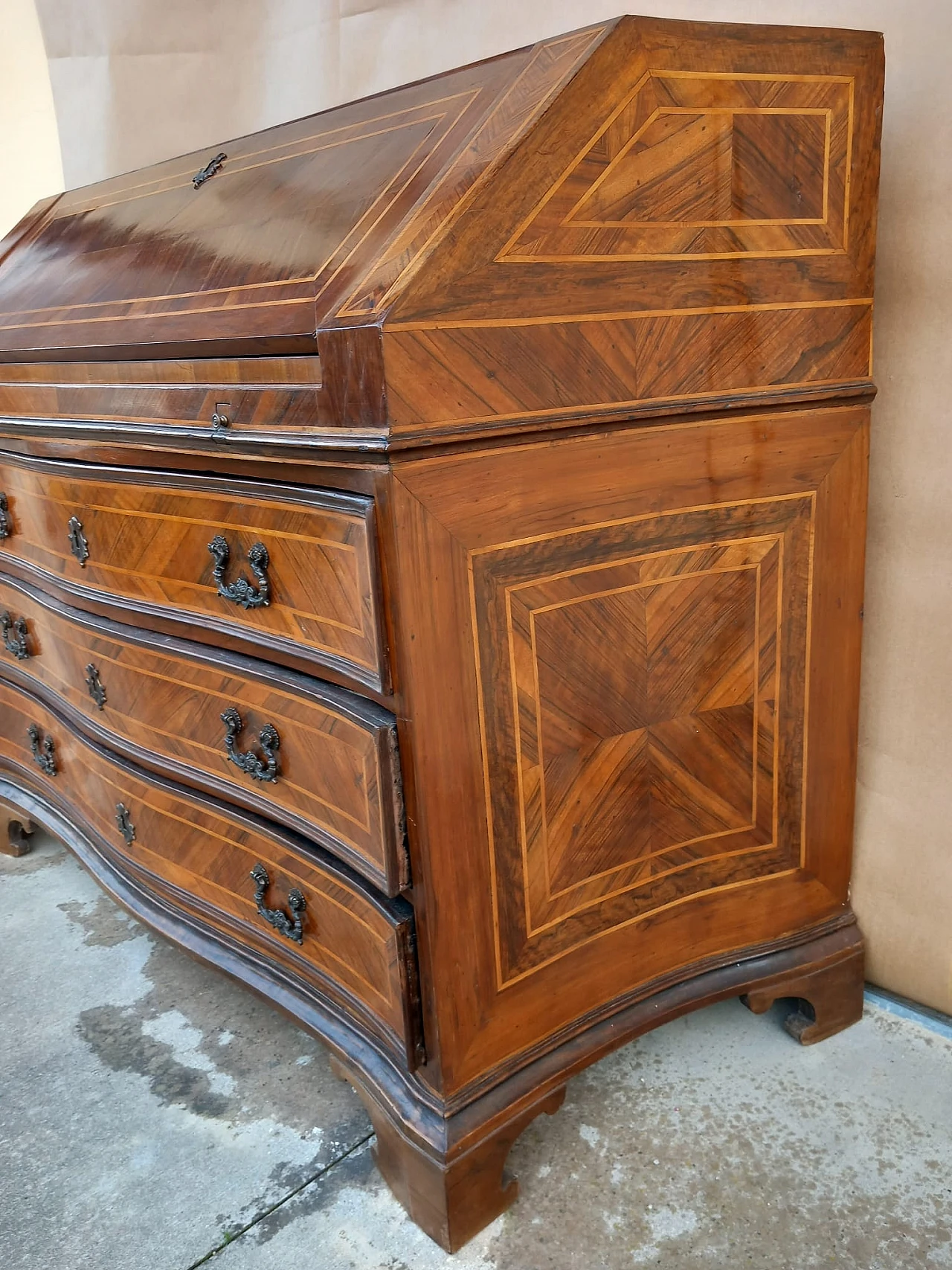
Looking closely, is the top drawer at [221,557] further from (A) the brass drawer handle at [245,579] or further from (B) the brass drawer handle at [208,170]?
(B) the brass drawer handle at [208,170]

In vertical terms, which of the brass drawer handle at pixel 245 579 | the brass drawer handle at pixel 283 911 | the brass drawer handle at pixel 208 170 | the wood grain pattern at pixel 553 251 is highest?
the brass drawer handle at pixel 208 170

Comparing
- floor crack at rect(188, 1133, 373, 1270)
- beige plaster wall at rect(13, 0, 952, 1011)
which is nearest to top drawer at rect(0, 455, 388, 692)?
floor crack at rect(188, 1133, 373, 1270)

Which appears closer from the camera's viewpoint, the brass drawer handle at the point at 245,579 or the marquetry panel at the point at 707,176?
the marquetry panel at the point at 707,176

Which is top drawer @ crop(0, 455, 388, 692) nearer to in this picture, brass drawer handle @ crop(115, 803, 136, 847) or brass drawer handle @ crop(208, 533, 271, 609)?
brass drawer handle @ crop(208, 533, 271, 609)

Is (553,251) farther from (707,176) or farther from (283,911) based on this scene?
(283,911)

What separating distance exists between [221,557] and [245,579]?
2.0 inches

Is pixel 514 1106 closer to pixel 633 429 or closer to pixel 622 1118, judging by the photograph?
pixel 622 1118

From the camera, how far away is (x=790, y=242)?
1.37 metres

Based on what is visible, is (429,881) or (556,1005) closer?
(429,881)

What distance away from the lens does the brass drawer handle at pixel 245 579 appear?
1.39m

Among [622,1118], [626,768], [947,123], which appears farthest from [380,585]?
[947,123]

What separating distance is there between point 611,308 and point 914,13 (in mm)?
717

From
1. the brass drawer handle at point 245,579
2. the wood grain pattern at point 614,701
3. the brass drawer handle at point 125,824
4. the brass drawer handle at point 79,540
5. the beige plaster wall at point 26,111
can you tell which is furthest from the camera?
the beige plaster wall at point 26,111

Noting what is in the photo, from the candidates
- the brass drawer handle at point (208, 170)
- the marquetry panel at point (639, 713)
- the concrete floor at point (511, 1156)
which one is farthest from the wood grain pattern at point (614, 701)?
the brass drawer handle at point (208, 170)
